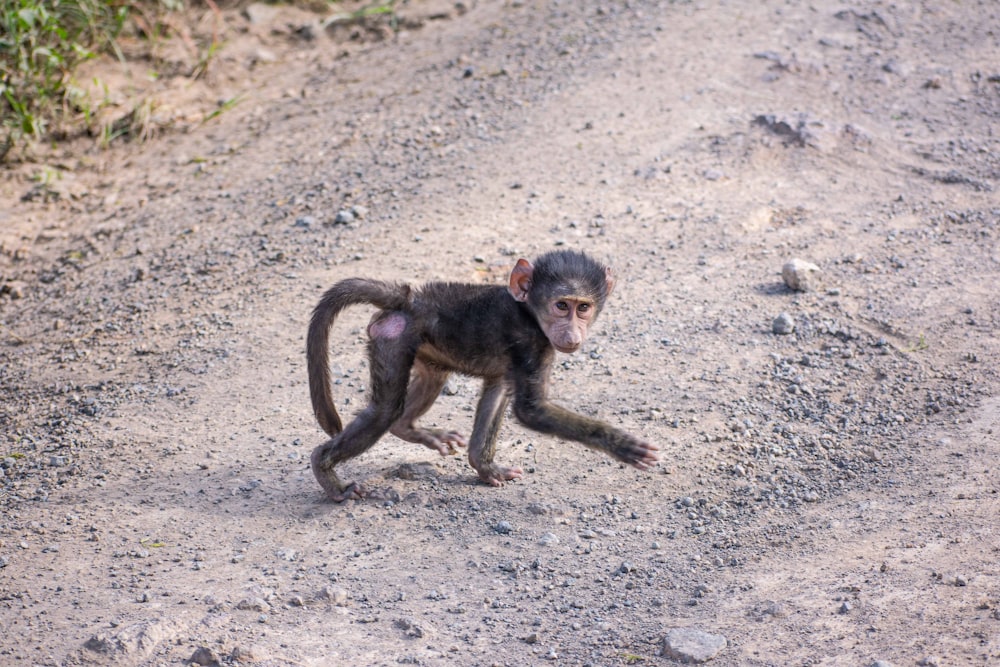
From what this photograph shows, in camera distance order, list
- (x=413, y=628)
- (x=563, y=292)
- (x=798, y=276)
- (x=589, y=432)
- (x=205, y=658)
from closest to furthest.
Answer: (x=205, y=658)
(x=413, y=628)
(x=589, y=432)
(x=563, y=292)
(x=798, y=276)

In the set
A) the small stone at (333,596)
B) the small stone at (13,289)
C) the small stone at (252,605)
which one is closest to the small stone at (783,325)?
the small stone at (333,596)

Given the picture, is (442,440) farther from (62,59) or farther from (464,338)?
(62,59)

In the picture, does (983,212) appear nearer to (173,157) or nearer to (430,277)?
(430,277)

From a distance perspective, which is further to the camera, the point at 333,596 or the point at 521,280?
the point at 521,280

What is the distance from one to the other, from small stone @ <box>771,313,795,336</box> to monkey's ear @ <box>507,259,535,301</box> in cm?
198

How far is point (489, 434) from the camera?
215 inches

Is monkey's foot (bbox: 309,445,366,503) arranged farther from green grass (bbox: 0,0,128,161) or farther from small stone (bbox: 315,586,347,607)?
green grass (bbox: 0,0,128,161)

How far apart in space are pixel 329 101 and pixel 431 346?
512 centimetres

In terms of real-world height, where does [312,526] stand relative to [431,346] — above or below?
below

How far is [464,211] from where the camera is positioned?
7.85 m

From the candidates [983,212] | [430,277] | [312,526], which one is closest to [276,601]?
[312,526]

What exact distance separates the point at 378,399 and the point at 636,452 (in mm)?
1284

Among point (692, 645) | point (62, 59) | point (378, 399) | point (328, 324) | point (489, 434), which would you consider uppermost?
point (62, 59)

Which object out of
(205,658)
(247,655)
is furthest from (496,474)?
(205,658)
